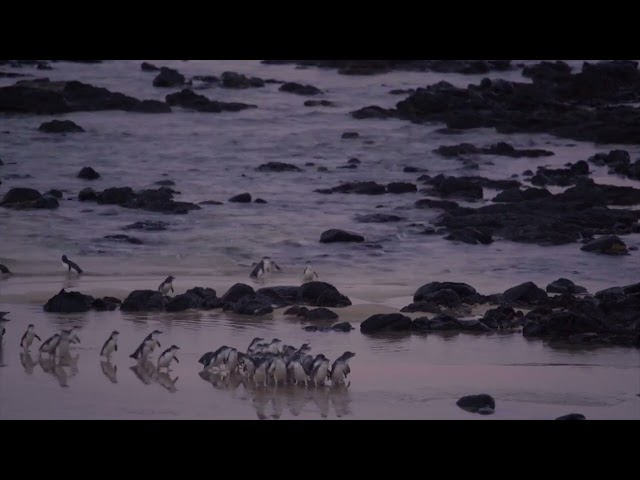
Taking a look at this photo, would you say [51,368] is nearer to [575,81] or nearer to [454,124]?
[454,124]

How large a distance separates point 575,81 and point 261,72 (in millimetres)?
6586

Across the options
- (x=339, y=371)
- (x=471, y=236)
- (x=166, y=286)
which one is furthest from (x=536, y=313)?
(x=471, y=236)

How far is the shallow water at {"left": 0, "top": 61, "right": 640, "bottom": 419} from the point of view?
10.6 metres

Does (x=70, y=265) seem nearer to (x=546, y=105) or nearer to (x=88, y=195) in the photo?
(x=88, y=195)

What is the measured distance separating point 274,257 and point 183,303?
2.53 m

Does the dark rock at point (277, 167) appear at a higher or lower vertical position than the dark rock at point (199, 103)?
lower

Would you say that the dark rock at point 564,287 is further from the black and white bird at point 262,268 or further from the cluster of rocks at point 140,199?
the cluster of rocks at point 140,199

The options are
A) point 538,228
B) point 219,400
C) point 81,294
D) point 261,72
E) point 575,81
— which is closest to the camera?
point 219,400

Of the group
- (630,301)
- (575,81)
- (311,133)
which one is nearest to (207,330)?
(630,301)

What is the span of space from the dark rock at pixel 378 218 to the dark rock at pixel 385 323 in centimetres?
502

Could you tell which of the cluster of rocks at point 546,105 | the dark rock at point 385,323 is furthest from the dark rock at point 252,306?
the cluster of rocks at point 546,105

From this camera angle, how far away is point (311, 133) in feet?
76.9

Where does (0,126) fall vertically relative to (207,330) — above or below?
above

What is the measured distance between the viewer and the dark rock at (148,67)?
2877cm
